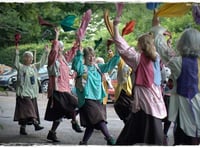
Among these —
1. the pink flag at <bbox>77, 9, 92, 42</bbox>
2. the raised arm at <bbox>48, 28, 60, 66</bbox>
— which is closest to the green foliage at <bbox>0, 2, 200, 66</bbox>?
the pink flag at <bbox>77, 9, 92, 42</bbox>

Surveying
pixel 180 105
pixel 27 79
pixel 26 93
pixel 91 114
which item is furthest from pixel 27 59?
pixel 180 105

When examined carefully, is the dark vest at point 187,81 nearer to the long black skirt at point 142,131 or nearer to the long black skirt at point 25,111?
the long black skirt at point 142,131

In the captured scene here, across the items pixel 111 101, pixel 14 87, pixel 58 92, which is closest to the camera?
pixel 58 92

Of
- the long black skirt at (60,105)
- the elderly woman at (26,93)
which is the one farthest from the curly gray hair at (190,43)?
the elderly woman at (26,93)

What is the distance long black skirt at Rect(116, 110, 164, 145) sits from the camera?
475 cm

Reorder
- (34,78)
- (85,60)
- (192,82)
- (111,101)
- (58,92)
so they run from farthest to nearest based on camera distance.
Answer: (111,101), (34,78), (58,92), (85,60), (192,82)

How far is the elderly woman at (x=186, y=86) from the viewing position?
4.61m

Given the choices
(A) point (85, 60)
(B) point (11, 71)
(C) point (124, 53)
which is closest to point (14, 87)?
(B) point (11, 71)

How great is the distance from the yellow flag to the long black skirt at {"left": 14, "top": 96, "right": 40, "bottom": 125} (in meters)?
3.08

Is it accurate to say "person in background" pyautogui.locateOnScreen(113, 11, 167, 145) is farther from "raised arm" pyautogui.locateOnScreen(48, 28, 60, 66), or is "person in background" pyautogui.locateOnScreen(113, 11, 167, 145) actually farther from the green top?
"raised arm" pyautogui.locateOnScreen(48, 28, 60, 66)

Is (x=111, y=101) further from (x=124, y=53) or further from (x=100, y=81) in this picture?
(x=124, y=53)

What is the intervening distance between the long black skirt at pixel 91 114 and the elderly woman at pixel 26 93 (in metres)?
1.36

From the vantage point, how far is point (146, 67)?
15.8ft

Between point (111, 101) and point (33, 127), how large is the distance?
1.42 m
